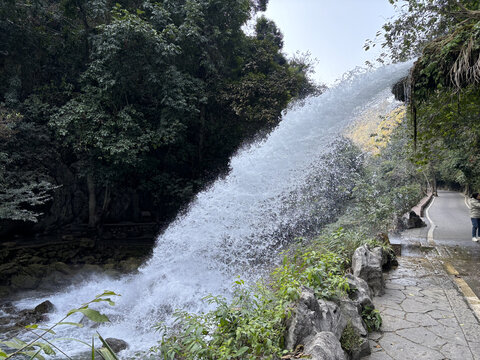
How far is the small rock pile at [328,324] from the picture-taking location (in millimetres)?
2717

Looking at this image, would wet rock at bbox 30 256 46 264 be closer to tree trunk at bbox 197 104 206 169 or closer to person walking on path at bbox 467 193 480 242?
tree trunk at bbox 197 104 206 169

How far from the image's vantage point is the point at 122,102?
1184 centimetres

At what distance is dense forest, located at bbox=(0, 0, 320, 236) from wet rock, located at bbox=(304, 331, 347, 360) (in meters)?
8.89

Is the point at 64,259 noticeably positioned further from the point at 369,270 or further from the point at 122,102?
the point at 369,270

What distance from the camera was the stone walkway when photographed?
3375mm

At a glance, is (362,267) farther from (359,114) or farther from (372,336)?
(359,114)

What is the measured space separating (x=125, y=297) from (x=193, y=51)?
945 centimetres

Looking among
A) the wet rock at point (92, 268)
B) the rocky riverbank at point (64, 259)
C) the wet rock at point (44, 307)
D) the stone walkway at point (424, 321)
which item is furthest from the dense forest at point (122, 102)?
the stone walkway at point (424, 321)

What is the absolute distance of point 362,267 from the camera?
15.6 feet

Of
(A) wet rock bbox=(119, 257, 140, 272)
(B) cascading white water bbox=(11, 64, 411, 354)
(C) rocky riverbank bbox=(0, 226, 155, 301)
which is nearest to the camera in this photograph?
(B) cascading white water bbox=(11, 64, 411, 354)

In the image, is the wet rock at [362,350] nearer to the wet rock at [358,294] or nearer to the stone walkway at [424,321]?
the stone walkway at [424,321]

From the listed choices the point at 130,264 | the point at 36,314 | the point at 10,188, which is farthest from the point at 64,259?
the point at 36,314

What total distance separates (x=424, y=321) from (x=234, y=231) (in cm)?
502

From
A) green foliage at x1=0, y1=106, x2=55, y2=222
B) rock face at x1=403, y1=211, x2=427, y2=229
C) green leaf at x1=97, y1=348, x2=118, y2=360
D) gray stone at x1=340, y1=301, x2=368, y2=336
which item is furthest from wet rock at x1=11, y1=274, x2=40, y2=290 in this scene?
rock face at x1=403, y1=211, x2=427, y2=229
